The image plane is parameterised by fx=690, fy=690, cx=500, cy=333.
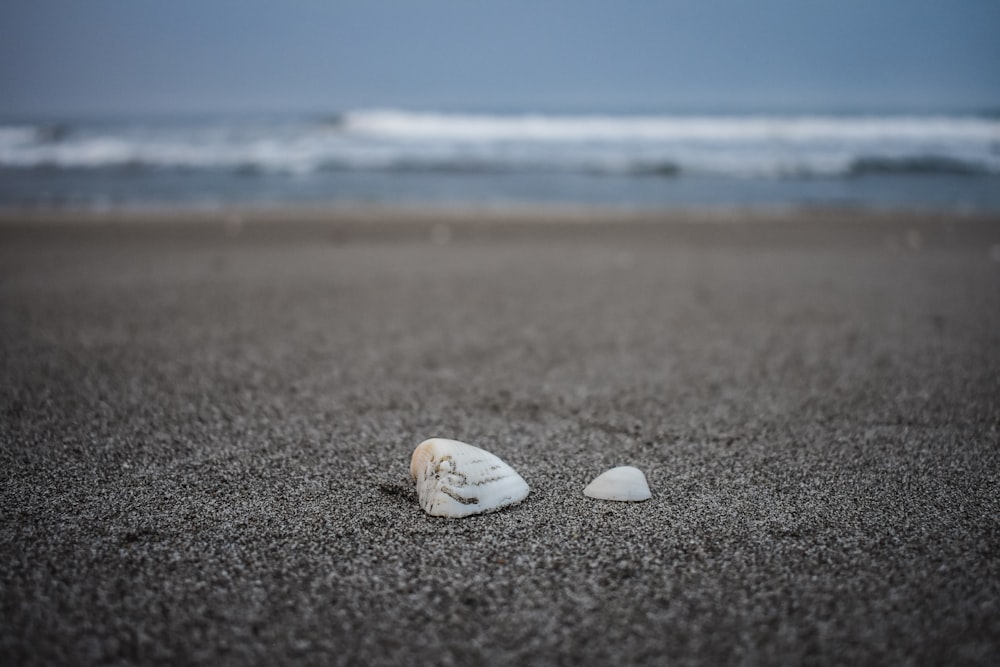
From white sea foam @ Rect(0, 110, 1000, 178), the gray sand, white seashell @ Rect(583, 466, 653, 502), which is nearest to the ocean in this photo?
white sea foam @ Rect(0, 110, 1000, 178)

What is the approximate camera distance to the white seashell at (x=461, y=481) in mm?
1447

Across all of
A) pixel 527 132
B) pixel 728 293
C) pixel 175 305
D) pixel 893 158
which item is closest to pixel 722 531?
pixel 728 293

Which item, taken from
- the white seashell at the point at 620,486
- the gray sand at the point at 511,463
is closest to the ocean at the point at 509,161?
the gray sand at the point at 511,463

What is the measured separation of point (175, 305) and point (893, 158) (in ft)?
36.4

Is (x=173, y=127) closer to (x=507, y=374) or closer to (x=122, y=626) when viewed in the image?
(x=507, y=374)

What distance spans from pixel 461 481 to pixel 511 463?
0.94 feet

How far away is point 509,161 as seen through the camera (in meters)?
11.5

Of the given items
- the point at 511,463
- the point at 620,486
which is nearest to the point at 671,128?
the point at 511,463

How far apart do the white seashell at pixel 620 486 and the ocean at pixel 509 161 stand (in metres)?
6.84

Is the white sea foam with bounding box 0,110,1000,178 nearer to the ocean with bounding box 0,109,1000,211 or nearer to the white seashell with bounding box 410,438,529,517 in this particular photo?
the ocean with bounding box 0,109,1000,211

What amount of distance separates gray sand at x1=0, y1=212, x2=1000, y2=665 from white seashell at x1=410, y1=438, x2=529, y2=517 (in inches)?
1.3

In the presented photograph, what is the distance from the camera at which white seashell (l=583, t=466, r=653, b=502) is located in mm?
1524

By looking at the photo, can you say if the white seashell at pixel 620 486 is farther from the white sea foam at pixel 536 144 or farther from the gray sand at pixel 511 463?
the white sea foam at pixel 536 144

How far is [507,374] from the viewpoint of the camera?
2.49 m
